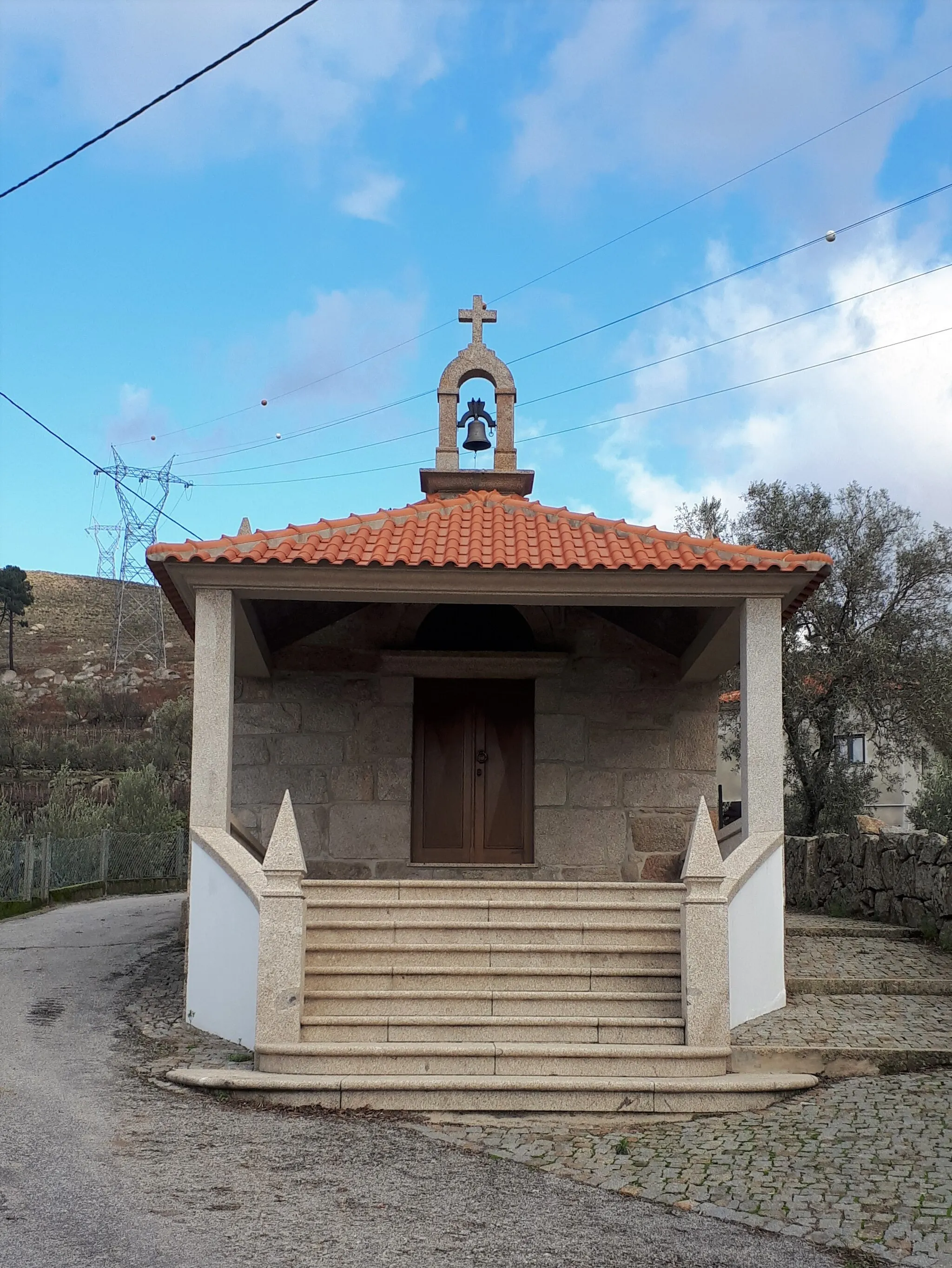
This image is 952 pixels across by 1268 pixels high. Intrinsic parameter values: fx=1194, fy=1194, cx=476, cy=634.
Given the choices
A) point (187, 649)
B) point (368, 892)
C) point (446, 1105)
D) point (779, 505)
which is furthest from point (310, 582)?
point (187, 649)

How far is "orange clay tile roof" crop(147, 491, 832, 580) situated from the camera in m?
8.98

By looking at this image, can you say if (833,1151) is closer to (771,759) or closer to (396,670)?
(771,759)

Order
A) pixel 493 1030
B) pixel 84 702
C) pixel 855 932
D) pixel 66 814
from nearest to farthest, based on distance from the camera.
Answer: pixel 493 1030 < pixel 855 932 < pixel 66 814 < pixel 84 702

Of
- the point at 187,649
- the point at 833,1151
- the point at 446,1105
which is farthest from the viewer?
the point at 187,649

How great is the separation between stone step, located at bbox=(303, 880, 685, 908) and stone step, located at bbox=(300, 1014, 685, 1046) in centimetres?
118

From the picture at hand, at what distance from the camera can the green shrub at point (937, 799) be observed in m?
19.0

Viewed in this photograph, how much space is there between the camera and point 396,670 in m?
11.8

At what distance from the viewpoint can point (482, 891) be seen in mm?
9117

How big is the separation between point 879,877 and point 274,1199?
974 centimetres

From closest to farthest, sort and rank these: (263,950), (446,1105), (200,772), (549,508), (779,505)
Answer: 1. (446,1105)
2. (263,950)
3. (200,772)
4. (549,508)
5. (779,505)

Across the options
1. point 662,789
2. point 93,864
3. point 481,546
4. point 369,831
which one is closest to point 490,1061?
point 481,546

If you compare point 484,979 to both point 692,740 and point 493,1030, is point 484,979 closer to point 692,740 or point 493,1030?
point 493,1030

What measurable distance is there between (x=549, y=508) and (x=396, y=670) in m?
2.18

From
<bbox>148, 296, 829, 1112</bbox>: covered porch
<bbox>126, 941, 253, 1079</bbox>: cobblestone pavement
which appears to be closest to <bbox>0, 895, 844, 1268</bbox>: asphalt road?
<bbox>126, 941, 253, 1079</bbox>: cobblestone pavement
